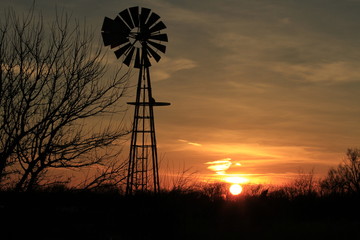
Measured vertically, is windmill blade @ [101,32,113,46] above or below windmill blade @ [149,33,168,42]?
below

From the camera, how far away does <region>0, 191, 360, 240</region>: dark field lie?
10703mm

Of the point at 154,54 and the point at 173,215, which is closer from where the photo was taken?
the point at 173,215

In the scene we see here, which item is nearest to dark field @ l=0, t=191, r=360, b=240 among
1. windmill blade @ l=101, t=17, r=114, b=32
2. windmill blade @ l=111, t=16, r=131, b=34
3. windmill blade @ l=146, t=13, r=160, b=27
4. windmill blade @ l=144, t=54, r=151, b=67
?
windmill blade @ l=144, t=54, r=151, b=67

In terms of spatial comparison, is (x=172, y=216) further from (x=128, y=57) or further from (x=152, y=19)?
(x=152, y=19)

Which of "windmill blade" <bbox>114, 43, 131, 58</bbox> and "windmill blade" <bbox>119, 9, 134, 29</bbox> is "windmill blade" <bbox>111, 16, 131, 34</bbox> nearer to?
"windmill blade" <bbox>119, 9, 134, 29</bbox>

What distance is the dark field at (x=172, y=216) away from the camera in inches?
421

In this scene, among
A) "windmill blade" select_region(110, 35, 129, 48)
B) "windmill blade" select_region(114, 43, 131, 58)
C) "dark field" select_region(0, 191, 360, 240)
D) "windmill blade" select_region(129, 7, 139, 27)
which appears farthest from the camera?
"windmill blade" select_region(129, 7, 139, 27)

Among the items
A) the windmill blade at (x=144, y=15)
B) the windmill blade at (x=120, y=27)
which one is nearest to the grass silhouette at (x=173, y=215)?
the windmill blade at (x=120, y=27)

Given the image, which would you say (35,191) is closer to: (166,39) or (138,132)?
(138,132)

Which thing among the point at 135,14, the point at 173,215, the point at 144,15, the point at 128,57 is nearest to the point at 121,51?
the point at 128,57

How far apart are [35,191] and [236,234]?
7616mm

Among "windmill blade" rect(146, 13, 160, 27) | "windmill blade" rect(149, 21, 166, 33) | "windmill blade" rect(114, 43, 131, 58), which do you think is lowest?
"windmill blade" rect(114, 43, 131, 58)

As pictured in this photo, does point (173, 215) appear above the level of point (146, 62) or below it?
below

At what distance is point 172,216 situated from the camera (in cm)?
1484
